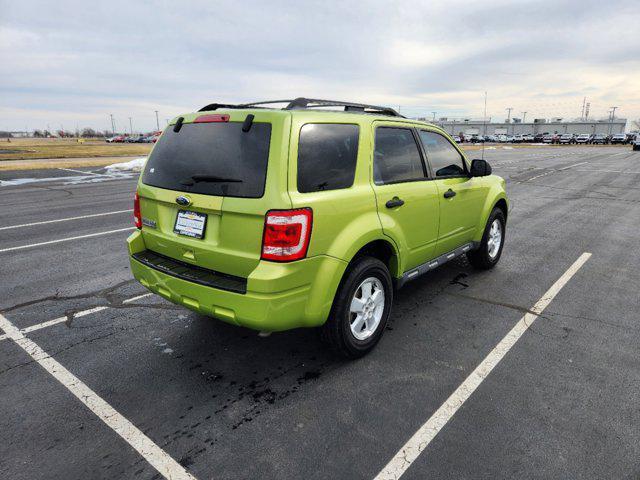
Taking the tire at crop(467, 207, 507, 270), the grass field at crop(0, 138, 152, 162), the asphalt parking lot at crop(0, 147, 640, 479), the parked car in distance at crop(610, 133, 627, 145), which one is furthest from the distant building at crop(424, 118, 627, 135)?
the asphalt parking lot at crop(0, 147, 640, 479)

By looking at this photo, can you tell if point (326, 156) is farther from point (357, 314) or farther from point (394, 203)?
point (357, 314)

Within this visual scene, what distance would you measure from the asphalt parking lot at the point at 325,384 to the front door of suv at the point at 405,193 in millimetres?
784

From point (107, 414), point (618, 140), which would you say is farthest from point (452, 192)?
point (618, 140)

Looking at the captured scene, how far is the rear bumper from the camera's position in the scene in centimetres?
274

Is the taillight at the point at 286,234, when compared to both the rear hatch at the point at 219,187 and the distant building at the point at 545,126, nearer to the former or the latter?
the rear hatch at the point at 219,187

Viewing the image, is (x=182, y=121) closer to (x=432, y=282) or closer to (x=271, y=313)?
(x=271, y=313)

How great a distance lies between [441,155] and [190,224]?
2.68 metres

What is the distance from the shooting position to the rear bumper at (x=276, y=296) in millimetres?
2744

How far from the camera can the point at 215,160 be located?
3008 millimetres

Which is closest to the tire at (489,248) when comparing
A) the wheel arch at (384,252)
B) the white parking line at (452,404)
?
the white parking line at (452,404)

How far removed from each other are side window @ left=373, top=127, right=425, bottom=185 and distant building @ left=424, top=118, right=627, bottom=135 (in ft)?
353

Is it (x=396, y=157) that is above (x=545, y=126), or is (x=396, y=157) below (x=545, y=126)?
below

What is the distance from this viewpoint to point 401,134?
3881 mm

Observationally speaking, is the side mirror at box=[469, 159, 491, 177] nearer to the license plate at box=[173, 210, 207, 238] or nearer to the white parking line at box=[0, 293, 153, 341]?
the license plate at box=[173, 210, 207, 238]
